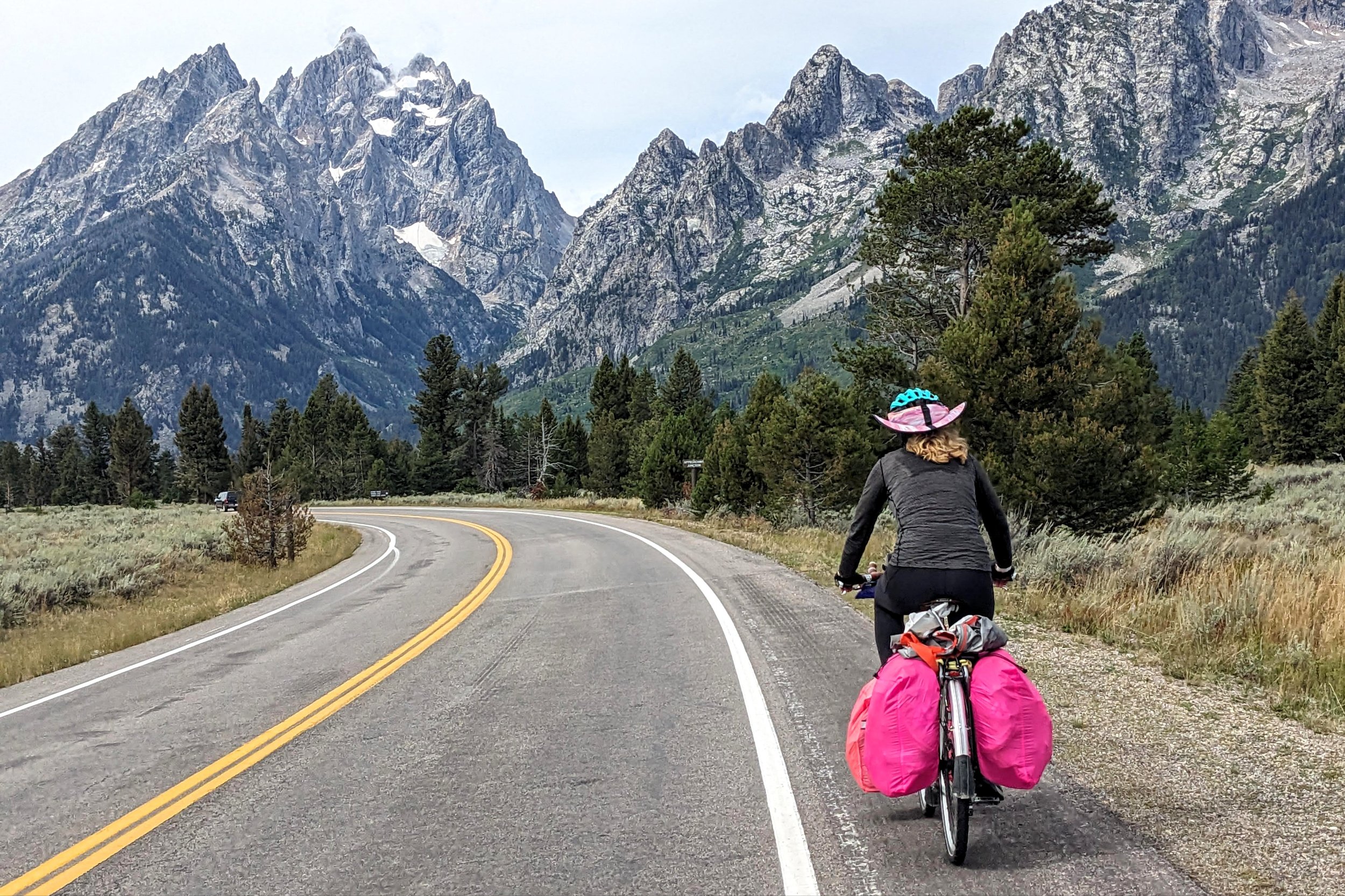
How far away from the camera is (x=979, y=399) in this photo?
53.7 ft

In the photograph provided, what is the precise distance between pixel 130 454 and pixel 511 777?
96.8m

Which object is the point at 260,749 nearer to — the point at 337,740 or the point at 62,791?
the point at 337,740

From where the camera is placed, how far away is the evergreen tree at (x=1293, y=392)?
42.6m

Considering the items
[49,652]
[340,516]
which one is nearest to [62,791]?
[49,652]

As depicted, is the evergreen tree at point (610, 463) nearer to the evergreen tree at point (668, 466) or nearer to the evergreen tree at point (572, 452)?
the evergreen tree at point (572, 452)

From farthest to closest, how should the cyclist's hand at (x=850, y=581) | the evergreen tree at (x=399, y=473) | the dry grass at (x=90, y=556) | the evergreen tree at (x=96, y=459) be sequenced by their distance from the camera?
the evergreen tree at (x=96, y=459)
the evergreen tree at (x=399, y=473)
the dry grass at (x=90, y=556)
the cyclist's hand at (x=850, y=581)

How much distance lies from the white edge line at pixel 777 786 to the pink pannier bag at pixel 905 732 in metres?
0.53

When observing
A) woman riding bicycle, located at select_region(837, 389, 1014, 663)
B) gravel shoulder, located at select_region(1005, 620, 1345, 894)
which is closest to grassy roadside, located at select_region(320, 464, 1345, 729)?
gravel shoulder, located at select_region(1005, 620, 1345, 894)

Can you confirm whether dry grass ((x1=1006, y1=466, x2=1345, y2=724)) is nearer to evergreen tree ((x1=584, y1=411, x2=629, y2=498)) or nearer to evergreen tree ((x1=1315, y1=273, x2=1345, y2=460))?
evergreen tree ((x1=1315, y1=273, x2=1345, y2=460))

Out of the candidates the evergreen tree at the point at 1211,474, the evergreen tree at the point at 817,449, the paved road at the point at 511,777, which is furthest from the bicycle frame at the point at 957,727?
the evergreen tree at the point at 1211,474

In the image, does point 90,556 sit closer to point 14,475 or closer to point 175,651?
point 175,651

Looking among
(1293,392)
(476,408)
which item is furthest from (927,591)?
(476,408)

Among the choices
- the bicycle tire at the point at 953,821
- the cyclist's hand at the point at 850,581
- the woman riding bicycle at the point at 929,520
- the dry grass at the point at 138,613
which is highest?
the woman riding bicycle at the point at 929,520

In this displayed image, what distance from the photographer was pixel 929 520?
4.22 meters
